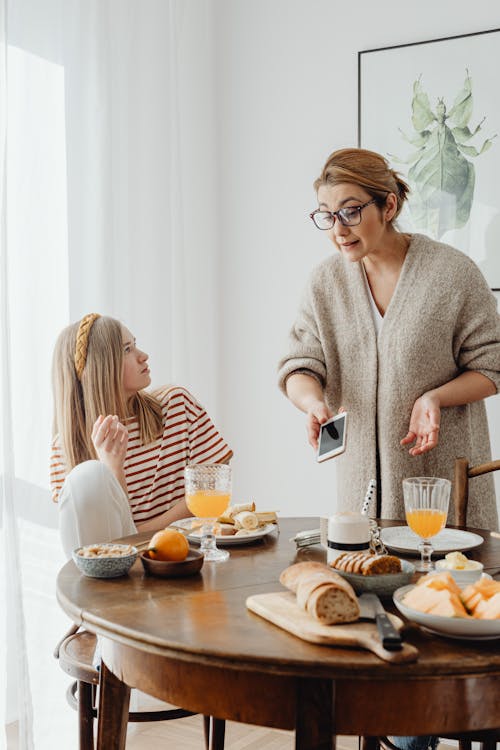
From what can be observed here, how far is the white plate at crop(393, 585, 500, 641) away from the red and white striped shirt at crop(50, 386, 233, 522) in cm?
125

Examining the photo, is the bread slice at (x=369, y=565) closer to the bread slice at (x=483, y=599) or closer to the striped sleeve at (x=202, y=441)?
the bread slice at (x=483, y=599)

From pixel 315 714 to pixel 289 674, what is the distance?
7cm

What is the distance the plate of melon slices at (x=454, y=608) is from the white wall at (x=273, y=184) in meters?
2.14

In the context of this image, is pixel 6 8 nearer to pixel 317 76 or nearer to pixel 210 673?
pixel 317 76

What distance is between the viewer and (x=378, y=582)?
1226 mm

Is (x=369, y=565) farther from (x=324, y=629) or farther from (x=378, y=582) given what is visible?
(x=324, y=629)

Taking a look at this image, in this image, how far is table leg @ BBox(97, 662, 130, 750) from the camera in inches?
53.2

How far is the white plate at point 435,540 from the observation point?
5.12 ft

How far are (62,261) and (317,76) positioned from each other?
1.33m

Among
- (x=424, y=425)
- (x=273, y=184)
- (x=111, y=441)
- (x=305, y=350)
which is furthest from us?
(x=273, y=184)

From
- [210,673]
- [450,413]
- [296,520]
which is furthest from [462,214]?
[210,673]

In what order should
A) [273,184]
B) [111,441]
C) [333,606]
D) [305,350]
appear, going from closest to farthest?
[333,606]
[111,441]
[305,350]
[273,184]

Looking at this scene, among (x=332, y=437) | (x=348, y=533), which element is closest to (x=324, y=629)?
(x=348, y=533)

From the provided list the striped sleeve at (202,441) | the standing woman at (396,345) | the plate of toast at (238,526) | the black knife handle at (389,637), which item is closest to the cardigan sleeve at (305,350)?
the standing woman at (396,345)
